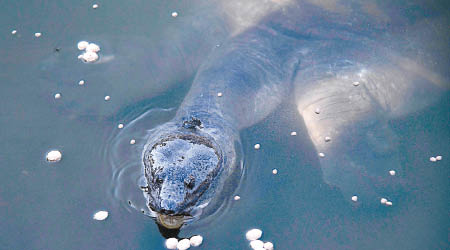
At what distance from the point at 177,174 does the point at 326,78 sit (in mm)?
2469

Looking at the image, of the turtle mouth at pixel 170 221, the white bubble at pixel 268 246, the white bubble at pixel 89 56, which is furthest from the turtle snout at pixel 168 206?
the white bubble at pixel 89 56

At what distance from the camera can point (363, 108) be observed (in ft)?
17.9

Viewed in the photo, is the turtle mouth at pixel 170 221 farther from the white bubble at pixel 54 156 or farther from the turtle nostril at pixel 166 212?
the white bubble at pixel 54 156

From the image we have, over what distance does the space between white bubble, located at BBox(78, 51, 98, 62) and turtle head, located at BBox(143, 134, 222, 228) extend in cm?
153

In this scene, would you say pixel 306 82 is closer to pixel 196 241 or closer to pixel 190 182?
pixel 190 182

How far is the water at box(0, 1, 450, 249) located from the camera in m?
4.07

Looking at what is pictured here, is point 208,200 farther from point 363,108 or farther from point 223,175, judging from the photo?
point 363,108

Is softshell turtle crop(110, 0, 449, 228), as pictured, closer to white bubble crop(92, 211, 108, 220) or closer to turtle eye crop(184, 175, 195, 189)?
turtle eye crop(184, 175, 195, 189)

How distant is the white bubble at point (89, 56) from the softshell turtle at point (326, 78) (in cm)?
109

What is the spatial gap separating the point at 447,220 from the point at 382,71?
1.94 meters

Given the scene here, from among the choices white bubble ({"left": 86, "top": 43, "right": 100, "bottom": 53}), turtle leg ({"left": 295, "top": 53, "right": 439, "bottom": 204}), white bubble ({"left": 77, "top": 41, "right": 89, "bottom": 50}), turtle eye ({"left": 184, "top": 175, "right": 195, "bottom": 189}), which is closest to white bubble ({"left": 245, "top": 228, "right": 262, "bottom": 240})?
turtle eye ({"left": 184, "top": 175, "right": 195, "bottom": 189})

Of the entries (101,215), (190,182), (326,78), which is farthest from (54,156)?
(326,78)

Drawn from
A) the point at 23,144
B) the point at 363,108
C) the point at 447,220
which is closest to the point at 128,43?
the point at 23,144

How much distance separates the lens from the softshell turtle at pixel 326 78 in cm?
480
